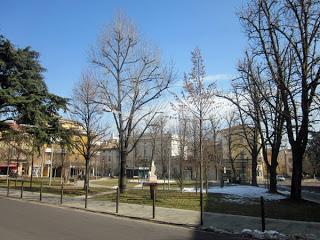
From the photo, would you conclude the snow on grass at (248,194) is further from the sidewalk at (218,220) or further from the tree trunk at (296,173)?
the sidewalk at (218,220)

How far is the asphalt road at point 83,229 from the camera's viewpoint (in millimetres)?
11309

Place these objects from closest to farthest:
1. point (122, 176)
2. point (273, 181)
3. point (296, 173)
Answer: point (296, 173)
point (122, 176)
point (273, 181)

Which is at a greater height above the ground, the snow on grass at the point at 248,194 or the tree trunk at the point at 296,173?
the tree trunk at the point at 296,173

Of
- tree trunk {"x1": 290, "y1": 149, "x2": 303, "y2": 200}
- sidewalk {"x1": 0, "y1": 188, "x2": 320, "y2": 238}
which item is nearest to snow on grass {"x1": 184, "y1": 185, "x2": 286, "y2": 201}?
tree trunk {"x1": 290, "y1": 149, "x2": 303, "y2": 200}

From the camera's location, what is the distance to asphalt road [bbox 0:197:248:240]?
37.1 ft

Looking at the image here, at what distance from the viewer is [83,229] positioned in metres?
12.7

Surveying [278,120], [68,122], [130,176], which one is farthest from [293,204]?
[130,176]

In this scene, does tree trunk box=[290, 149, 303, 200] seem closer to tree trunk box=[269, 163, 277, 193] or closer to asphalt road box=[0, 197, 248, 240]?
tree trunk box=[269, 163, 277, 193]

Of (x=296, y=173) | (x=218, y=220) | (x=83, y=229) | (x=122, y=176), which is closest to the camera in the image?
(x=83, y=229)

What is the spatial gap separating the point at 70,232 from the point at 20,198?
1430 cm

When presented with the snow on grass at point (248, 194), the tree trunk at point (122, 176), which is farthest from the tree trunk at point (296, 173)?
the tree trunk at point (122, 176)

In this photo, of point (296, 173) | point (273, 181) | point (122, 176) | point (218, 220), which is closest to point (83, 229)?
point (218, 220)

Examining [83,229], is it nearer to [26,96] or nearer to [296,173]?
[296,173]

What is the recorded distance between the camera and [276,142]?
34.0 meters
